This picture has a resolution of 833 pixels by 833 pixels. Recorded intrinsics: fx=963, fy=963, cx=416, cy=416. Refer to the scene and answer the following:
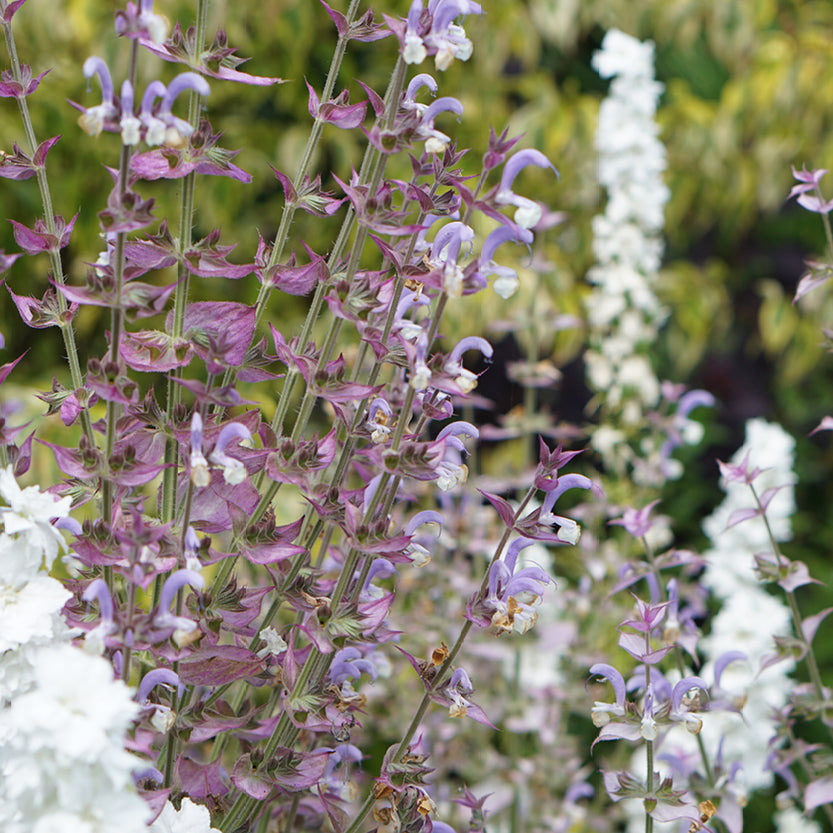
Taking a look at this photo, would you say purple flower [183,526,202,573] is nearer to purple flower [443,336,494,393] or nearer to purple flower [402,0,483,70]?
purple flower [443,336,494,393]

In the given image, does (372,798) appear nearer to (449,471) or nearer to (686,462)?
(449,471)

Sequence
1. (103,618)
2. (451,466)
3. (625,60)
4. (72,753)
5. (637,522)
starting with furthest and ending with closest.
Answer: (625,60), (637,522), (451,466), (103,618), (72,753)

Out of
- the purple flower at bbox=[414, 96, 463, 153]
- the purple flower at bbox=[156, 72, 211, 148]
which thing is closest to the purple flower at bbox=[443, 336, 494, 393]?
the purple flower at bbox=[414, 96, 463, 153]

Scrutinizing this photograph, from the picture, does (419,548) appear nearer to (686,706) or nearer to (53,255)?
(686,706)

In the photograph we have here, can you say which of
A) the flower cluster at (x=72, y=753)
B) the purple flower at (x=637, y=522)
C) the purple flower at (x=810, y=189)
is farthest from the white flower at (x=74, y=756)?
the purple flower at (x=810, y=189)

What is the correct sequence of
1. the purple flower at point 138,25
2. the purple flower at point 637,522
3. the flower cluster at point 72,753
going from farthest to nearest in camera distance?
the purple flower at point 637,522 → the purple flower at point 138,25 → the flower cluster at point 72,753

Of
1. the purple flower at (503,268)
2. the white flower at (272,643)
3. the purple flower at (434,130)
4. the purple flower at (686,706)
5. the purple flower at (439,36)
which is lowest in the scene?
the white flower at (272,643)

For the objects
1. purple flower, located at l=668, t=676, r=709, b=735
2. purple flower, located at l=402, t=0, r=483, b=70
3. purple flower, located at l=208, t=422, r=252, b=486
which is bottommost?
purple flower, located at l=668, t=676, r=709, b=735

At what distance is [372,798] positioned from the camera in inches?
32.9

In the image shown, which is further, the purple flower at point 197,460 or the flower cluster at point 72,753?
the purple flower at point 197,460

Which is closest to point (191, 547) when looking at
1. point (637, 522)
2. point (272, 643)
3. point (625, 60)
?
point (272, 643)

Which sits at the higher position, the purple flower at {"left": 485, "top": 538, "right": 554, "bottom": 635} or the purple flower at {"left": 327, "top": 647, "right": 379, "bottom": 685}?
the purple flower at {"left": 485, "top": 538, "right": 554, "bottom": 635}

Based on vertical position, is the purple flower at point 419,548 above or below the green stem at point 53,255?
below

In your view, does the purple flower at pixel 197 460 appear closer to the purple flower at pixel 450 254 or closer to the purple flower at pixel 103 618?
the purple flower at pixel 103 618
